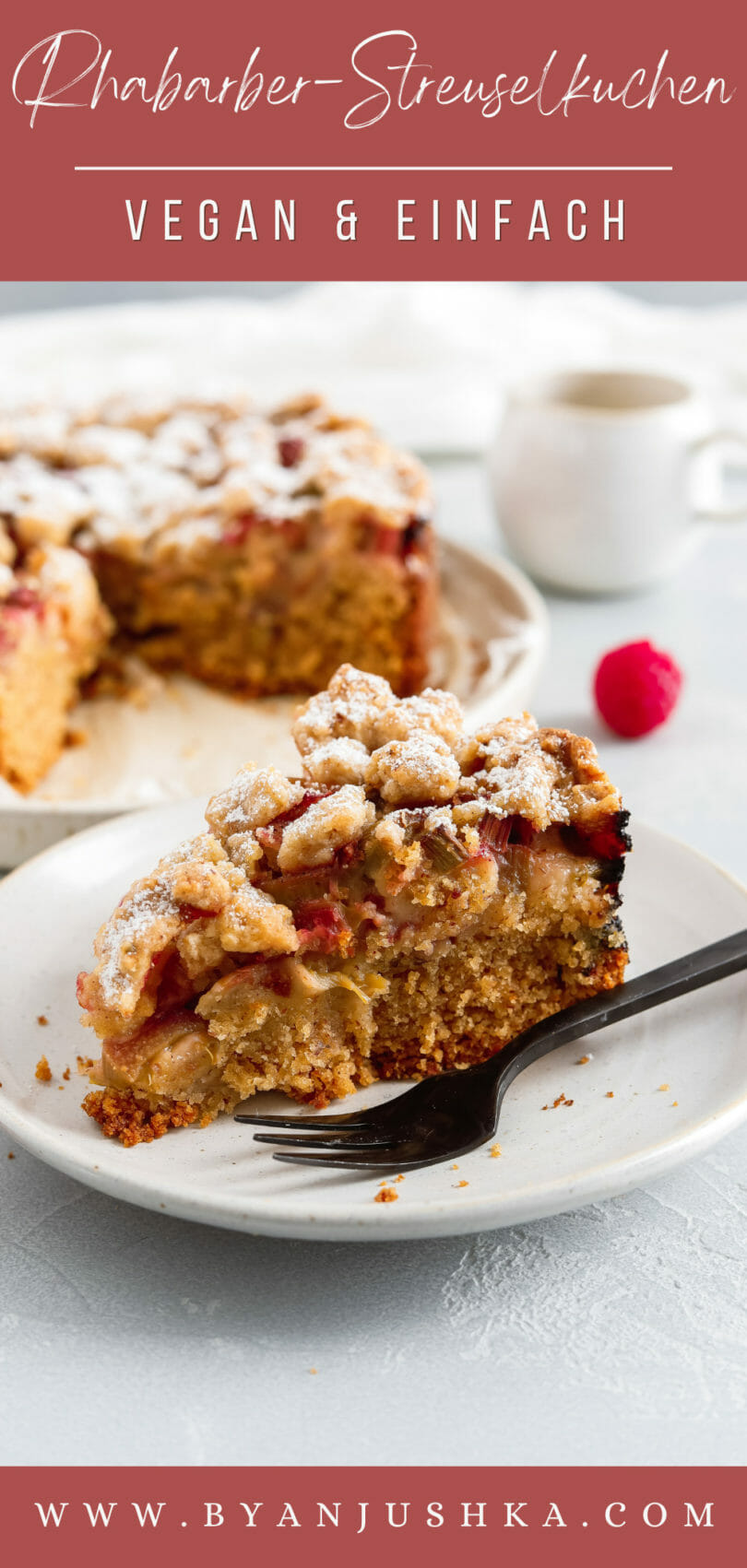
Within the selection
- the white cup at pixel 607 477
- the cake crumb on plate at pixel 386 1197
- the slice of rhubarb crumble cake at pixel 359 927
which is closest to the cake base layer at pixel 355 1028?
the slice of rhubarb crumble cake at pixel 359 927

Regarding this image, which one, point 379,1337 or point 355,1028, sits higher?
point 355,1028

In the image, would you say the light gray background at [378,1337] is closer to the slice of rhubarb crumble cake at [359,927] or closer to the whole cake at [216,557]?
the slice of rhubarb crumble cake at [359,927]

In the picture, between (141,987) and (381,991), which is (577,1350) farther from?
(141,987)

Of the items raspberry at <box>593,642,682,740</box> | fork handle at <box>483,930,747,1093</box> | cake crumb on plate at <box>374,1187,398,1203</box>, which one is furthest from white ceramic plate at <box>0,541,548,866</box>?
cake crumb on plate at <box>374,1187,398,1203</box>

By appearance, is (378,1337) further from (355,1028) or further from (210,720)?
(210,720)

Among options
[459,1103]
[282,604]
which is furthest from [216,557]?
[459,1103]

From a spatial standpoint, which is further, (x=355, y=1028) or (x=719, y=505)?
(x=719, y=505)
